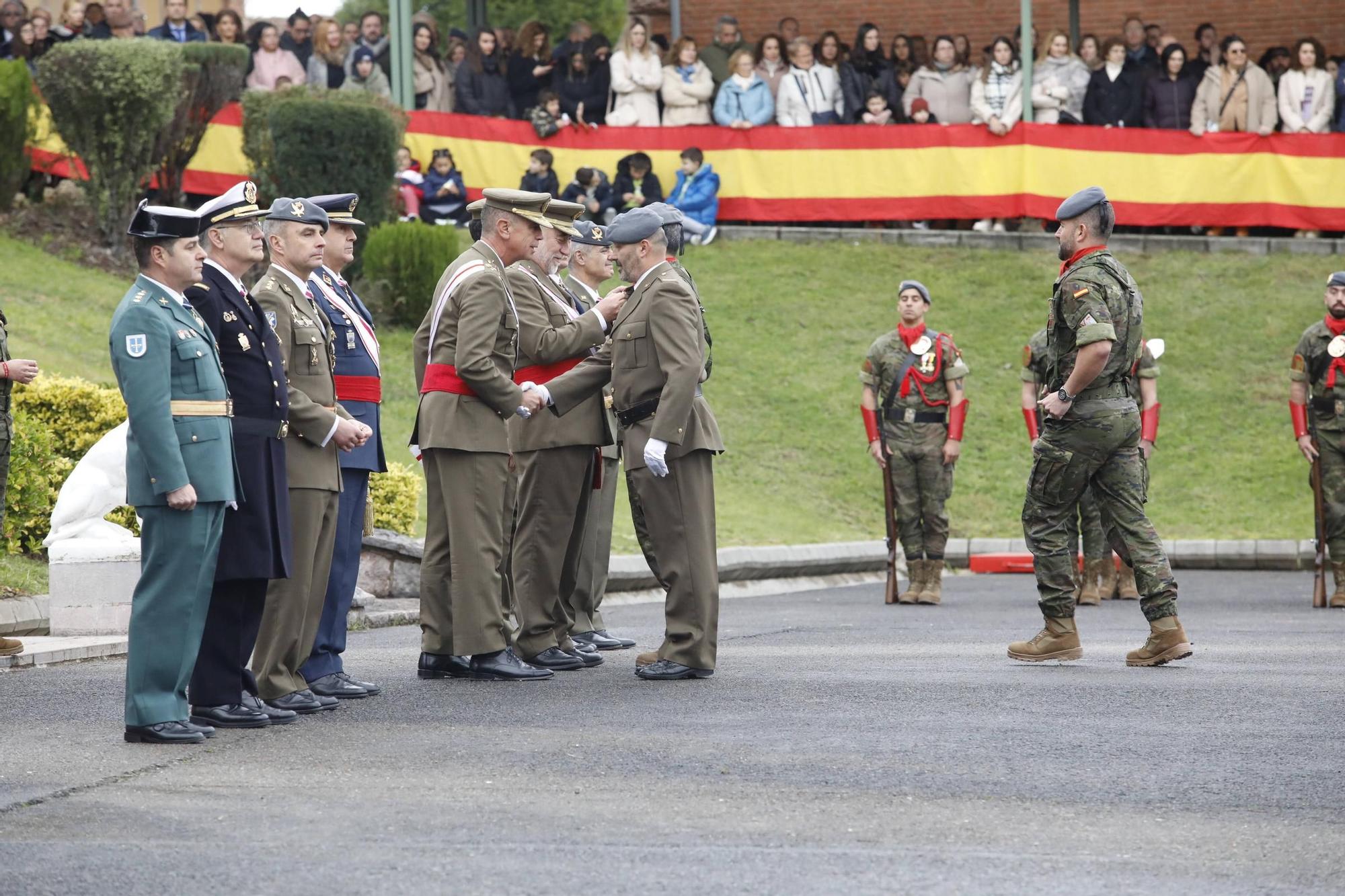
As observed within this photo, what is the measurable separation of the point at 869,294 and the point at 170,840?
57.5 feet

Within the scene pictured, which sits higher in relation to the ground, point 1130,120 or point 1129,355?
point 1130,120

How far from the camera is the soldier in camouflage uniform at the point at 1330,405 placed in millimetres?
13062

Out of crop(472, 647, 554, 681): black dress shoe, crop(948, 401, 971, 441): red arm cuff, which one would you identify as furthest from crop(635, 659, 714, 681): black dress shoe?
crop(948, 401, 971, 441): red arm cuff

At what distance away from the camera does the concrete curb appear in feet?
75.9

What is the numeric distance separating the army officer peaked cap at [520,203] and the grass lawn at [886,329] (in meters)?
6.41

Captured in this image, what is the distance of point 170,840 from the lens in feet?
17.6

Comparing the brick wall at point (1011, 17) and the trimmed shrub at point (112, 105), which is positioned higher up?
the brick wall at point (1011, 17)

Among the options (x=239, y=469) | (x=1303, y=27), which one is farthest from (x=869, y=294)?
(x=239, y=469)

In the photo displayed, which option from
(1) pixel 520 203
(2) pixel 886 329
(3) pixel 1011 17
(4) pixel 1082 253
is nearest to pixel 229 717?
(1) pixel 520 203

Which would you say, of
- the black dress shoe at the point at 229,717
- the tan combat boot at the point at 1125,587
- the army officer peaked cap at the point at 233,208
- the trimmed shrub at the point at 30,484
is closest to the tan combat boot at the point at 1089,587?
the tan combat boot at the point at 1125,587

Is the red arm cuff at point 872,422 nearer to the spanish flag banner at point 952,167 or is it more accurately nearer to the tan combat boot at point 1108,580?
the tan combat boot at point 1108,580

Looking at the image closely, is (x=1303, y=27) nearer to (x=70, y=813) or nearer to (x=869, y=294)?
(x=869, y=294)

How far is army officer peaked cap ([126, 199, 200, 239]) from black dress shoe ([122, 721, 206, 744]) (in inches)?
67.6

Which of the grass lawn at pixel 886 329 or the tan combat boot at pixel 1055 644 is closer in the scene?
the tan combat boot at pixel 1055 644
